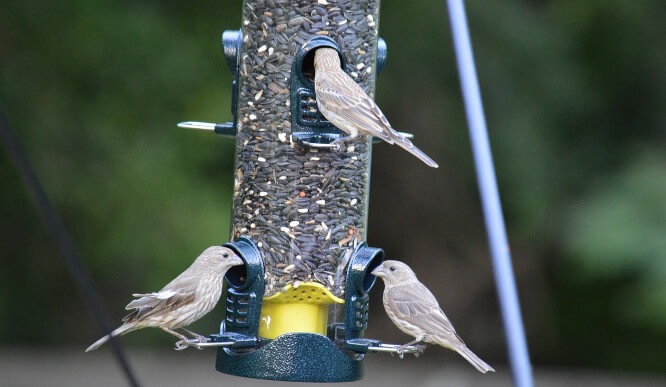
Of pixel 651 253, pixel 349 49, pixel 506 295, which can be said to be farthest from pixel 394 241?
pixel 506 295

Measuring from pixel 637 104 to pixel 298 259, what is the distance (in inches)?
167

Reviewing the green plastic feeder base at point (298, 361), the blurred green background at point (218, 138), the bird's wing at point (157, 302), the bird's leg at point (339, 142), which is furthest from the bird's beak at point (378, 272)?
the blurred green background at point (218, 138)

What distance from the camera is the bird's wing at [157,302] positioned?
4.04 m

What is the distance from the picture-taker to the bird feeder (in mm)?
4199

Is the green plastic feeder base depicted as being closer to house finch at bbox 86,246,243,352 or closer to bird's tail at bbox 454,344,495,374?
house finch at bbox 86,246,243,352

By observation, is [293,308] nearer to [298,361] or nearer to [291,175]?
[298,361]

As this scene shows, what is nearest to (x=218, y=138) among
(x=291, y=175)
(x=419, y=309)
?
(x=291, y=175)

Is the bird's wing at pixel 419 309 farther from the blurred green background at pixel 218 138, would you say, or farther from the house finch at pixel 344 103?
the blurred green background at pixel 218 138

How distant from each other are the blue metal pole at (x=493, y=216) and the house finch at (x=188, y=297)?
5.12 ft

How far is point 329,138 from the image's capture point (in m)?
4.32

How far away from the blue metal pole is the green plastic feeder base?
151 cm

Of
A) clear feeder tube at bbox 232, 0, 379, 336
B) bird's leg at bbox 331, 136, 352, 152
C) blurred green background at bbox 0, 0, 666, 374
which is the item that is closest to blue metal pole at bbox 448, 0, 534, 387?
bird's leg at bbox 331, 136, 352, 152

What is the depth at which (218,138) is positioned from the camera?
7.62m

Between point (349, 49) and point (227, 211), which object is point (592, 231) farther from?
point (349, 49)
